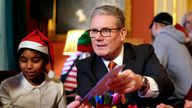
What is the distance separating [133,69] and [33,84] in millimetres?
752

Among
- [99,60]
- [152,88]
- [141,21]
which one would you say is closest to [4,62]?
[141,21]

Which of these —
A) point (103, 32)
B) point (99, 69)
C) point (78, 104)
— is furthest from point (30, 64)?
point (78, 104)

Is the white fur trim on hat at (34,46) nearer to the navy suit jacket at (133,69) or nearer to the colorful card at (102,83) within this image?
the navy suit jacket at (133,69)

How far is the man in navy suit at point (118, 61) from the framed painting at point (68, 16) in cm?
354

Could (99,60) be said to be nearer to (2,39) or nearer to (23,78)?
(23,78)

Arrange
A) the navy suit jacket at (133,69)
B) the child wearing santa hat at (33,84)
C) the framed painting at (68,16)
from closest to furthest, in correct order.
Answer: the navy suit jacket at (133,69)
the child wearing santa hat at (33,84)
the framed painting at (68,16)

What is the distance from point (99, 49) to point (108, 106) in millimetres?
399

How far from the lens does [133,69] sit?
180 centimetres

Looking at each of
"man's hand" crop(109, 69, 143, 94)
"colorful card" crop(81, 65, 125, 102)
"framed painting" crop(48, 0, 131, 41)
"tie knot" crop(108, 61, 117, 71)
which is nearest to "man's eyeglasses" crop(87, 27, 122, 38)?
"tie knot" crop(108, 61, 117, 71)

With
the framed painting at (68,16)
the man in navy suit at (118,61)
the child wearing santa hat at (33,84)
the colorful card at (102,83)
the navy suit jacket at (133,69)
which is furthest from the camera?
the framed painting at (68,16)

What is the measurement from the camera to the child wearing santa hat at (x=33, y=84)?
221cm

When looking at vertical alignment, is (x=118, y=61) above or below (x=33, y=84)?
above

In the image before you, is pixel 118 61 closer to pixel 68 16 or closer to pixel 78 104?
pixel 78 104

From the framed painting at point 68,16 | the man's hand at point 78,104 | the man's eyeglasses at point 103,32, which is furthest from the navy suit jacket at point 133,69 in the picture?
the framed painting at point 68,16
